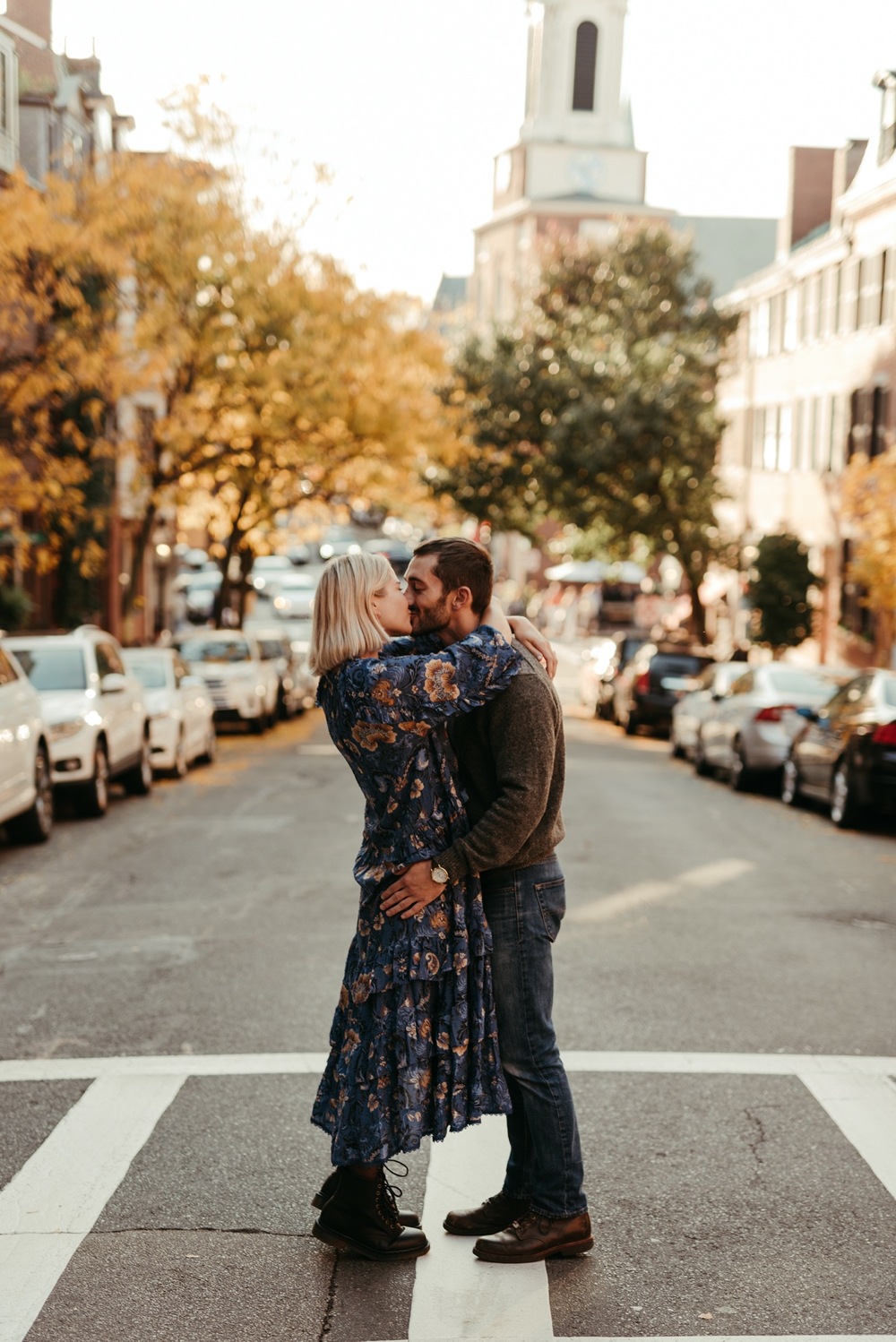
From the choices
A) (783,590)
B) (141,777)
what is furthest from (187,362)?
(783,590)

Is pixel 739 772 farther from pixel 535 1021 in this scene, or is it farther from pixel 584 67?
pixel 584 67

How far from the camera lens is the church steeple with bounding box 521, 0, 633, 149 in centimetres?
8350

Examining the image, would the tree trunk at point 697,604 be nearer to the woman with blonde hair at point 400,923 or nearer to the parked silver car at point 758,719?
the parked silver car at point 758,719

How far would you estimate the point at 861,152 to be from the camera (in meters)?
41.7

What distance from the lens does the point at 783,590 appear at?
37031 millimetres

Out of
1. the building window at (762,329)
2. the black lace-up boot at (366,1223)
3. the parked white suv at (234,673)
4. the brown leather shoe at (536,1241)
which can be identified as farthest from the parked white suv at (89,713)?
the building window at (762,329)

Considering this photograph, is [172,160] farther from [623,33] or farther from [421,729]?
[623,33]

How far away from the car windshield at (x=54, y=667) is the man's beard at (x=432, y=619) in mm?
11952

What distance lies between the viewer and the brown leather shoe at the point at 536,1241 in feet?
15.2

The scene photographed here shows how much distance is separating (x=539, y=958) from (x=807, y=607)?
33.8 meters

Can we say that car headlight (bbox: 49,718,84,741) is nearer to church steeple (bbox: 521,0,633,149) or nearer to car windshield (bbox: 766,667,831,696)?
car windshield (bbox: 766,667,831,696)

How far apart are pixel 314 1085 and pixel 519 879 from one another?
7.46ft

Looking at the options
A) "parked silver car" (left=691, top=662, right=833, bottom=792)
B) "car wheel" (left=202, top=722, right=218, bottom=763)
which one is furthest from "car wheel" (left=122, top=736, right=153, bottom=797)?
"parked silver car" (left=691, top=662, right=833, bottom=792)

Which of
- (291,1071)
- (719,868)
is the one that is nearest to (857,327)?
(719,868)
